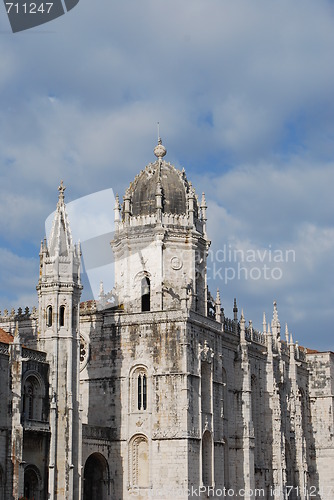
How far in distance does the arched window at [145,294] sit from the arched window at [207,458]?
362 inches

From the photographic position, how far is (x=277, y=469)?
7056 centimetres

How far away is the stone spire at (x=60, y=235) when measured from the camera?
174ft

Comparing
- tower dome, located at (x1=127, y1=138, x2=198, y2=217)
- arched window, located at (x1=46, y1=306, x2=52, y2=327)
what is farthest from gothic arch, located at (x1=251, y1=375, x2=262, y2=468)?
arched window, located at (x1=46, y1=306, x2=52, y2=327)

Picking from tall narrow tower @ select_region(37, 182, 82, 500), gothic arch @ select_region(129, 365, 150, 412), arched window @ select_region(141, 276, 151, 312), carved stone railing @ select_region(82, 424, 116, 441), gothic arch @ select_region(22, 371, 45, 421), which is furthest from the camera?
arched window @ select_region(141, 276, 151, 312)

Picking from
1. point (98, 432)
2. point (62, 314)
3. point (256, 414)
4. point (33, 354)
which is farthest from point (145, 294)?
point (256, 414)

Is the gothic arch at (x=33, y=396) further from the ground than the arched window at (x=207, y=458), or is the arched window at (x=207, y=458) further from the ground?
the gothic arch at (x=33, y=396)

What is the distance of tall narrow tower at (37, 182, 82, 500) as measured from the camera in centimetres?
4969

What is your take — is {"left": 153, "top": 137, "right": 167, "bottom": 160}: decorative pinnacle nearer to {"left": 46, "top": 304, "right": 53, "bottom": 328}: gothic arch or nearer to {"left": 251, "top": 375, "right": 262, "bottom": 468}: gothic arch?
{"left": 46, "top": 304, "right": 53, "bottom": 328}: gothic arch

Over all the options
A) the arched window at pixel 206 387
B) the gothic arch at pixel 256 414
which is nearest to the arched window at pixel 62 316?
the arched window at pixel 206 387

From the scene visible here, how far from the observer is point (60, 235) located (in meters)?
53.0

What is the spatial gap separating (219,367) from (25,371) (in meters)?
17.2

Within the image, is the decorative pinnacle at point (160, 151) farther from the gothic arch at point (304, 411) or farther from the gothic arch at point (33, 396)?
the gothic arch at point (304, 411)

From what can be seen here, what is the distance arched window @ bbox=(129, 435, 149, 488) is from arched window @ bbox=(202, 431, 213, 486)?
4205mm

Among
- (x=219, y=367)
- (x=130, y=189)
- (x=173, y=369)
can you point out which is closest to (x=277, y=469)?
(x=219, y=367)
